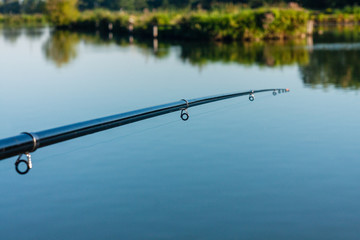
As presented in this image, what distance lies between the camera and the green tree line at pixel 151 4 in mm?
70312

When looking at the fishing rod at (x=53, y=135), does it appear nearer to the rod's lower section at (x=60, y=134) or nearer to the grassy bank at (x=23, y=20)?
the rod's lower section at (x=60, y=134)

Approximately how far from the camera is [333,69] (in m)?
18.2

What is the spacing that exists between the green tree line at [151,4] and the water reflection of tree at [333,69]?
1387 cm

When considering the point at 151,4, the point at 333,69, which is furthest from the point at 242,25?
the point at 151,4

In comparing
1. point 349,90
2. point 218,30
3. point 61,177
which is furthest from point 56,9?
point 61,177

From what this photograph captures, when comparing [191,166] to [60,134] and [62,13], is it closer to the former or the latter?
[60,134]

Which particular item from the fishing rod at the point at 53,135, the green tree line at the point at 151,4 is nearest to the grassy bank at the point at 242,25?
the green tree line at the point at 151,4

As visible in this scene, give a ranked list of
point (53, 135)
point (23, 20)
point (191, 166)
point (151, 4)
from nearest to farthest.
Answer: point (53, 135) < point (191, 166) < point (23, 20) < point (151, 4)

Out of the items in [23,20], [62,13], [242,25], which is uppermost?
[62,13]

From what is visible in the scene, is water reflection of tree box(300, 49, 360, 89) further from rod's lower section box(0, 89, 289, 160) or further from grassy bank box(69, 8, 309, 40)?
rod's lower section box(0, 89, 289, 160)

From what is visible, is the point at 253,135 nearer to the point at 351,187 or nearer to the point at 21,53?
the point at 351,187

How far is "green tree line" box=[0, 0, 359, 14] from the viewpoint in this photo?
70312 millimetres

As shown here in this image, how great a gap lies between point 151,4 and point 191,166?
300 feet

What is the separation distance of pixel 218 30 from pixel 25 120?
926 inches
